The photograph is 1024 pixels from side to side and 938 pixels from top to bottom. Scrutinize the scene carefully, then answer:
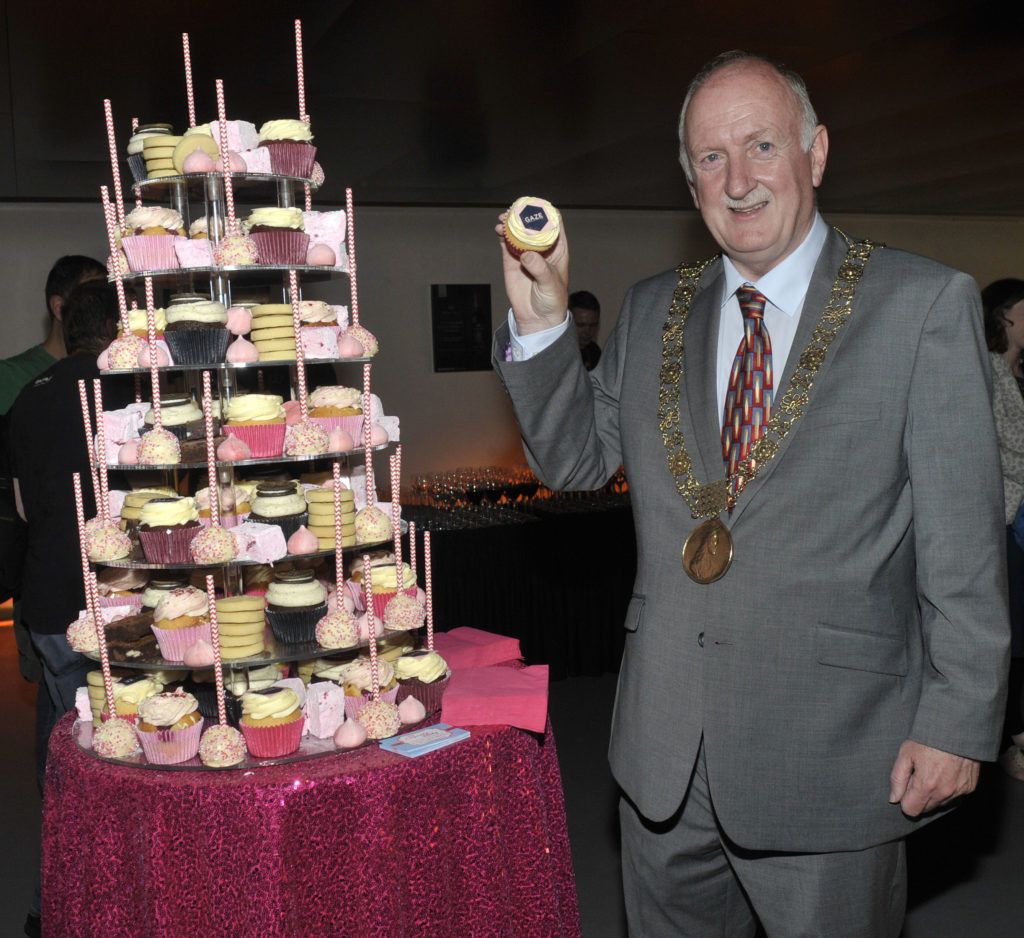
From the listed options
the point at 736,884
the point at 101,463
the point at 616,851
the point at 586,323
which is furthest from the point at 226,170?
the point at 586,323

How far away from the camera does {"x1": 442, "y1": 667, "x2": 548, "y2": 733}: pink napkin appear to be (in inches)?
82.4

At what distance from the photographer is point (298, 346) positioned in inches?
79.1

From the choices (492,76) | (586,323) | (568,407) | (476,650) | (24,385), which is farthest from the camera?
(586,323)

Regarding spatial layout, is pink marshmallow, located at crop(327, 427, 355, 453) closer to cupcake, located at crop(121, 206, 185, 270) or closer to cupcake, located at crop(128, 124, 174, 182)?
cupcake, located at crop(121, 206, 185, 270)

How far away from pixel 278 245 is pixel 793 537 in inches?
44.8

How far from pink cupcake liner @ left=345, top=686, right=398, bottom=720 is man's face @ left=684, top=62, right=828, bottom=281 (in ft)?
3.64

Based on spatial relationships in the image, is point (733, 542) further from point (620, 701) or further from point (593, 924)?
point (593, 924)

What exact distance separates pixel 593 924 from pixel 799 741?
191 centimetres

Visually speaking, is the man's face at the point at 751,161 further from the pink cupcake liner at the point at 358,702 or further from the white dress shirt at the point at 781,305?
the pink cupcake liner at the point at 358,702

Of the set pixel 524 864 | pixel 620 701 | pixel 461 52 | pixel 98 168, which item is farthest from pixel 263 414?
pixel 98 168

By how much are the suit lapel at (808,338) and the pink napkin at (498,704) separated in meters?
0.71

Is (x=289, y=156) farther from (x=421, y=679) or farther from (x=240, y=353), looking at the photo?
(x=421, y=679)

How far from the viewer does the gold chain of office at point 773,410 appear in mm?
1537

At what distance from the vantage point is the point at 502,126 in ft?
18.1
